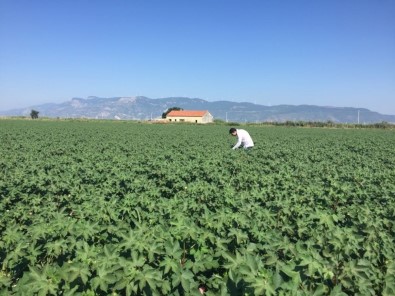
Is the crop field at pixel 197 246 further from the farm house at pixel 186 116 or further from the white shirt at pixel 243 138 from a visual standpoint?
the farm house at pixel 186 116

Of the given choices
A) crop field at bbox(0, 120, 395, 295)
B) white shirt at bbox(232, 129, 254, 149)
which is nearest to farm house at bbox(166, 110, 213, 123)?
white shirt at bbox(232, 129, 254, 149)

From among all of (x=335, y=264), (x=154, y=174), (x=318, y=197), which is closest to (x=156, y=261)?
(x=335, y=264)

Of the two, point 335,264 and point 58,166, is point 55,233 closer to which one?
point 335,264

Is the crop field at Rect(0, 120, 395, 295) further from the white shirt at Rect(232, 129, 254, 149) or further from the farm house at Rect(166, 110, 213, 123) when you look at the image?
the farm house at Rect(166, 110, 213, 123)

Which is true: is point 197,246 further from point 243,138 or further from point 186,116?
point 186,116

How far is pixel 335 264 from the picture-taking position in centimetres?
326

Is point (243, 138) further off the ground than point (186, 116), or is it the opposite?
point (243, 138)

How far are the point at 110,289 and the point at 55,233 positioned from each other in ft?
4.12

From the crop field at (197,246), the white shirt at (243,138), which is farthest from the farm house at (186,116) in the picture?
the crop field at (197,246)

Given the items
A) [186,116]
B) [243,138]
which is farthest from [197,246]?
[186,116]

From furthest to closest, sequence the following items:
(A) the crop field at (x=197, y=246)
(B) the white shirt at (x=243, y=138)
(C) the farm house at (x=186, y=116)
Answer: (C) the farm house at (x=186, y=116)
(B) the white shirt at (x=243, y=138)
(A) the crop field at (x=197, y=246)

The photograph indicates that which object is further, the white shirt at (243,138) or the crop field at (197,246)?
the white shirt at (243,138)

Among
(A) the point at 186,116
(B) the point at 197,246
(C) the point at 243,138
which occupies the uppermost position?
(C) the point at 243,138

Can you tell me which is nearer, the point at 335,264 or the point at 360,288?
the point at 360,288
